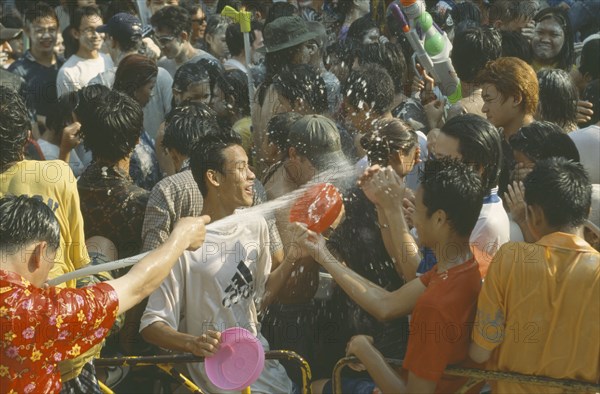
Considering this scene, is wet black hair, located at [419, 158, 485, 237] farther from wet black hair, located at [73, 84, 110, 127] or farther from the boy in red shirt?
wet black hair, located at [73, 84, 110, 127]

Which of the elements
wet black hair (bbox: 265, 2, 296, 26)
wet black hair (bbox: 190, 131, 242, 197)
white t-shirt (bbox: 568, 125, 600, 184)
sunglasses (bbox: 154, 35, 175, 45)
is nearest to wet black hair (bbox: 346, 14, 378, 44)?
wet black hair (bbox: 265, 2, 296, 26)

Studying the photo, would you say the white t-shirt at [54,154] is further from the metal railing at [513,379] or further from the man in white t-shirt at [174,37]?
the metal railing at [513,379]

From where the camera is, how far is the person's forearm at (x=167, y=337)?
4.17 m

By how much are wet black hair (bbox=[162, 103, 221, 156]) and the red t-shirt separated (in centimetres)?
205

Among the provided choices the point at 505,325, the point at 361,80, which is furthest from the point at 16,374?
the point at 361,80

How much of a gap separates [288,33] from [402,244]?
3.11 m

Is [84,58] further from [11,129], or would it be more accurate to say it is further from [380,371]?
[380,371]

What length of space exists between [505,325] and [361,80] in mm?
2643

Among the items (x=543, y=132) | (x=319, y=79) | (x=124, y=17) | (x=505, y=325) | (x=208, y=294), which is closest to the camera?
(x=505, y=325)

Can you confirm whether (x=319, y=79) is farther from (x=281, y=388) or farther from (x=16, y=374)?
(x=16, y=374)

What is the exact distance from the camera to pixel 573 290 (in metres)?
3.51

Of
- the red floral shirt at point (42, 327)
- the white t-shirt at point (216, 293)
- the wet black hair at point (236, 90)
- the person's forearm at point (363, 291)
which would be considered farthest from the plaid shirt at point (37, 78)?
the red floral shirt at point (42, 327)

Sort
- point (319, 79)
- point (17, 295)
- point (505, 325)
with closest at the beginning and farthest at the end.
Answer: point (17, 295) → point (505, 325) → point (319, 79)

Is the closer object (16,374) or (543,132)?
(16,374)
